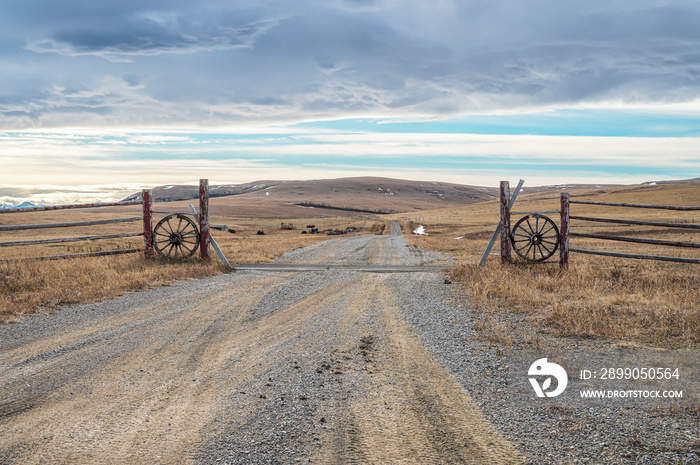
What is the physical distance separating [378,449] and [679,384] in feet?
10.3

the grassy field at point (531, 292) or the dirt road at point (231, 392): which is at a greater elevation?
the grassy field at point (531, 292)

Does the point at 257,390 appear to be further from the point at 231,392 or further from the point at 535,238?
the point at 535,238

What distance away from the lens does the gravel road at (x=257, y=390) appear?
3.42 metres

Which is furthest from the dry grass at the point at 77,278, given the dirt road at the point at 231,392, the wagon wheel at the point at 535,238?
the wagon wheel at the point at 535,238

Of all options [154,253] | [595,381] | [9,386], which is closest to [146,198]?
[154,253]

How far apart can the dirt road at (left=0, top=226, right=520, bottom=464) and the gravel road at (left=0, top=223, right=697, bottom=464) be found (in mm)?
16

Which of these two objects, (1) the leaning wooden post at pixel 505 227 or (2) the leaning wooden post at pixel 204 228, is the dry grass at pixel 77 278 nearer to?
(2) the leaning wooden post at pixel 204 228

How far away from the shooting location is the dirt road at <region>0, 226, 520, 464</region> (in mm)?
3430

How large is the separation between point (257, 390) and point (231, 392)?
245 millimetres

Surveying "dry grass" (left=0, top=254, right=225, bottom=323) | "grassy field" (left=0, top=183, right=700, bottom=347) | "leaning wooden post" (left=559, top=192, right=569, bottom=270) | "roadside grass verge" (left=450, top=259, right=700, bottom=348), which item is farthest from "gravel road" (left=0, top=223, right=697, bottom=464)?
"leaning wooden post" (left=559, top=192, right=569, bottom=270)

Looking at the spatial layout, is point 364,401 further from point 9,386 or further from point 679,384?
point 9,386

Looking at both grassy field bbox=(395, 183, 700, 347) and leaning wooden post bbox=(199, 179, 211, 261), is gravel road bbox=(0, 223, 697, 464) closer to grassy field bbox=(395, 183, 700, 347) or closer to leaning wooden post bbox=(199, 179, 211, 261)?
grassy field bbox=(395, 183, 700, 347)

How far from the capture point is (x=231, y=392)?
4.46m

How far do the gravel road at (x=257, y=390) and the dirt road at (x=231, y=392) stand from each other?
0.05ft
